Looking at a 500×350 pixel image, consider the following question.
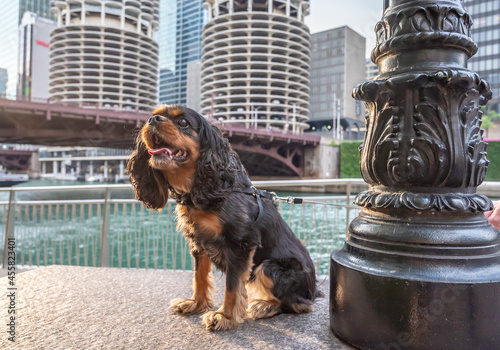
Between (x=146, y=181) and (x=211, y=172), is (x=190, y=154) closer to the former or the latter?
(x=211, y=172)

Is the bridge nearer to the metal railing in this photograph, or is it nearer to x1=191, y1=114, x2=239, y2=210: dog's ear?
the metal railing

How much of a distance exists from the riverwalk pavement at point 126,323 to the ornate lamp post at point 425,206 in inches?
17.4

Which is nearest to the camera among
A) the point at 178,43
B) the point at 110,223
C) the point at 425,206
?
the point at 425,206

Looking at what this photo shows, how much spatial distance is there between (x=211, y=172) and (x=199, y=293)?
1.02 meters

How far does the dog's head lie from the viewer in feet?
6.90

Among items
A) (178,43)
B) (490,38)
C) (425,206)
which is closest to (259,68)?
(490,38)

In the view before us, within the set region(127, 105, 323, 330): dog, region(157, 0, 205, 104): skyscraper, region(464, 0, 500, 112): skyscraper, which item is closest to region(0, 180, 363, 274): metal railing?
region(127, 105, 323, 330): dog

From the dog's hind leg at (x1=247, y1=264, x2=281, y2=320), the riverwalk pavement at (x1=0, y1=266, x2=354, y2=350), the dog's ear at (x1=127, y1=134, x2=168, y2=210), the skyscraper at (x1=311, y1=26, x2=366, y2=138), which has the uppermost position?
the skyscraper at (x1=311, y1=26, x2=366, y2=138)

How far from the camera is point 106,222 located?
15.4 feet

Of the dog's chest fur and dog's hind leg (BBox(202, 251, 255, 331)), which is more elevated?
the dog's chest fur

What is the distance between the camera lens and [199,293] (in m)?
2.66

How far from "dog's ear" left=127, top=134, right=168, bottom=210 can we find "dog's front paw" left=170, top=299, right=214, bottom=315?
761 mm

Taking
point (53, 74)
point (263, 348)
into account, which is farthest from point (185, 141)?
point (53, 74)

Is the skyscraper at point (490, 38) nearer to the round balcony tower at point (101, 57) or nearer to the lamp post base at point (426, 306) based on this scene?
the round balcony tower at point (101, 57)
